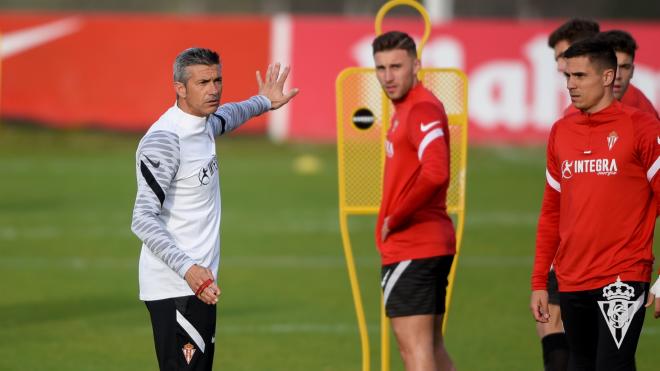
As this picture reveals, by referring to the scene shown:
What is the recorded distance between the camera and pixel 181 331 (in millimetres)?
6332

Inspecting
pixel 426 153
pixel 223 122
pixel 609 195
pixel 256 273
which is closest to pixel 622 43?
pixel 609 195

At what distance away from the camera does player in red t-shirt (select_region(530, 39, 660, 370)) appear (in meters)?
6.19

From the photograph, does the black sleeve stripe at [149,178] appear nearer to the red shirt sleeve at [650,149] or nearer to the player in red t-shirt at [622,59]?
the red shirt sleeve at [650,149]

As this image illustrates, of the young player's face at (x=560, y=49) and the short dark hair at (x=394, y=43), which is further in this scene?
the young player's face at (x=560, y=49)

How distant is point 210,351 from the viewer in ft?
21.1

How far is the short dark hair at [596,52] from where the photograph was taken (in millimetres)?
6273

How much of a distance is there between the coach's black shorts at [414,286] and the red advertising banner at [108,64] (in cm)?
1992

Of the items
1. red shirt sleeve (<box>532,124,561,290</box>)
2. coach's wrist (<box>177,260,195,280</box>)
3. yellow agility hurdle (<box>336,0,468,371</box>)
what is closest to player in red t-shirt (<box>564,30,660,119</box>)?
yellow agility hurdle (<box>336,0,468,371</box>)

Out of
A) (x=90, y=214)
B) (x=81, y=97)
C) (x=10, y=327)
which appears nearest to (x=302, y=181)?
(x=90, y=214)

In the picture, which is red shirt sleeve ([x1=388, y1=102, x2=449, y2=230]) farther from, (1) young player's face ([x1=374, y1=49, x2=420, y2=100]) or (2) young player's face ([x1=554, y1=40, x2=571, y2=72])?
(2) young player's face ([x1=554, y1=40, x2=571, y2=72])

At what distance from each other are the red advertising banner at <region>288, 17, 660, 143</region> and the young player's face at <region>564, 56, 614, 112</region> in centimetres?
1972

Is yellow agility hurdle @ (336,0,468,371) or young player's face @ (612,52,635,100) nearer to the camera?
young player's face @ (612,52,635,100)

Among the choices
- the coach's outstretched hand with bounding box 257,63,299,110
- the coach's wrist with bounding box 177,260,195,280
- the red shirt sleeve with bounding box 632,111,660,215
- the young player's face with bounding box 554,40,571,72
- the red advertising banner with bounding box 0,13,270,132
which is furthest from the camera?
the red advertising banner with bounding box 0,13,270,132

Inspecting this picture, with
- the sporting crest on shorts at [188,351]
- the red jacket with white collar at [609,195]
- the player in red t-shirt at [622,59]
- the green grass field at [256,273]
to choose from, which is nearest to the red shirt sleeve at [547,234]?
the red jacket with white collar at [609,195]
